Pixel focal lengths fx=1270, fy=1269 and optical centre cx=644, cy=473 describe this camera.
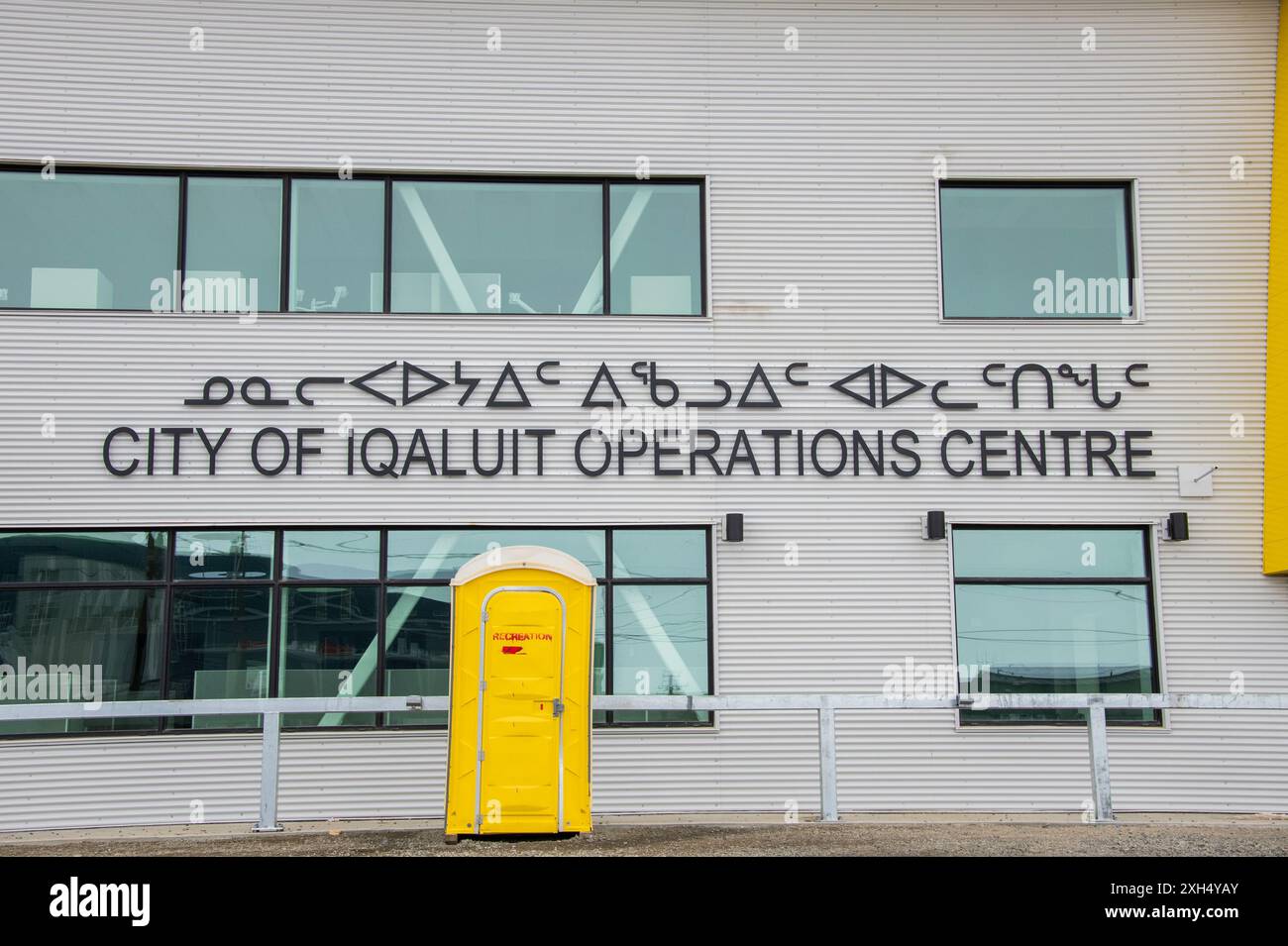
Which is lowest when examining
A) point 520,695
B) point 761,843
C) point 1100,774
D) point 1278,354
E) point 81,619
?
point 761,843

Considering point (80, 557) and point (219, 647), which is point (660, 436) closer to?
point (219, 647)

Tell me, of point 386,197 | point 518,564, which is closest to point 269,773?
point 518,564

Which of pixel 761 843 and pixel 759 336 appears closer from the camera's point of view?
pixel 761 843

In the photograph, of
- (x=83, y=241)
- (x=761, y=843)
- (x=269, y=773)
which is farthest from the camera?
(x=83, y=241)

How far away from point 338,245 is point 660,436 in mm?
3856

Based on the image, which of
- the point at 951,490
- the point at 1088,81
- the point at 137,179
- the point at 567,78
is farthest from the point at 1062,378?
the point at 137,179

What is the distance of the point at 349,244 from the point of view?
13047 mm

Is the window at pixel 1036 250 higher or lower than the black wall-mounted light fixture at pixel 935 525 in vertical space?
higher

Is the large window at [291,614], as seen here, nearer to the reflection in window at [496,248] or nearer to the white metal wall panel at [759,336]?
the white metal wall panel at [759,336]

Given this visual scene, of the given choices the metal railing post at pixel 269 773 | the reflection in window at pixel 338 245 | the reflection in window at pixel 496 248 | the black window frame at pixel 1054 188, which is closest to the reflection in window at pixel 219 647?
the metal railing post at pixel 269 773

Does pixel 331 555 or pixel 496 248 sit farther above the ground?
pixel 496 248

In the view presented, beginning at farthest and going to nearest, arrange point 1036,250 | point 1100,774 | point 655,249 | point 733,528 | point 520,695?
1. point 1036,250
2. point 655,249
3. point 733,528
4. point 1100,774
5. point 520,695

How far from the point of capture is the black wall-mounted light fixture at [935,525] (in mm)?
12586

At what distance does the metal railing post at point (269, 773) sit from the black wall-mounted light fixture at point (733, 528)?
4.71 m
